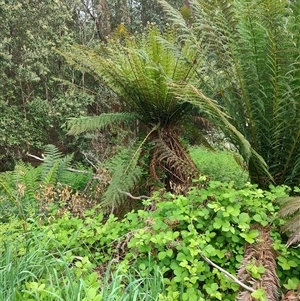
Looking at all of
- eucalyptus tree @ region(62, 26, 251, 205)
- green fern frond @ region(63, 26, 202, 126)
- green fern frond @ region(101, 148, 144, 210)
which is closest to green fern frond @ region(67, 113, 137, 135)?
eucalyptus tree @ region(62, 26, 251, 205)

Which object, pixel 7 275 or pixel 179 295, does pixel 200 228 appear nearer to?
pixel 179 295

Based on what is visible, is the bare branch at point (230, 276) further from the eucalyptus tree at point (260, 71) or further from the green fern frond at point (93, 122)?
the green fern frond at point (93, 122)

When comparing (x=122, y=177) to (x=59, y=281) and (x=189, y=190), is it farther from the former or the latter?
(x=59, y=281)

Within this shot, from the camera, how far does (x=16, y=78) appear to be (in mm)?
6062

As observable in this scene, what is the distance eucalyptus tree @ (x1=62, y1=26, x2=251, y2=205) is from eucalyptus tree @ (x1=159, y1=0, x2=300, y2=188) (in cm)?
28

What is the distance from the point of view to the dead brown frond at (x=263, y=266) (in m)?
1.31

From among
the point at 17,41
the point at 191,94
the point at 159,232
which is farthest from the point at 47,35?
the point at 159,232

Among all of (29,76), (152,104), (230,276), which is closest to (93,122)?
(152,104)

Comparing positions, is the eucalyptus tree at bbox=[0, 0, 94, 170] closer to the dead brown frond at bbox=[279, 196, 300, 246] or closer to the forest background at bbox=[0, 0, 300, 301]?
the forest background at bbox=[0, 0, 300, 301]

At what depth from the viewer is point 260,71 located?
183 cm

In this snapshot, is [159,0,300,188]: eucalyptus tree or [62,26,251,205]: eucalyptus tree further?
[62,26,251,205]: eucalyptus tree

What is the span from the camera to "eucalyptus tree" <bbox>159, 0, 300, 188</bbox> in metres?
1.69

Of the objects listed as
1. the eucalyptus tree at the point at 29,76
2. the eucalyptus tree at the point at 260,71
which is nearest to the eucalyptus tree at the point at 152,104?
the eucalyptus tree at the point at 260,71

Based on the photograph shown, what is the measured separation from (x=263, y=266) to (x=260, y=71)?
1.02 metres
